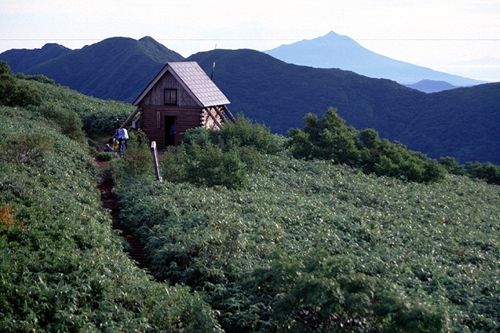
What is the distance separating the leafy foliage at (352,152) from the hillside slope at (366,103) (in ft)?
187

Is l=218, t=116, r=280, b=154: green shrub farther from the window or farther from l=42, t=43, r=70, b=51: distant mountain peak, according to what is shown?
l=42, t=43, r=70, b=51: distant mountain peak

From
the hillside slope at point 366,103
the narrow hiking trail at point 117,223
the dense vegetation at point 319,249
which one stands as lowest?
the hillside slope at point 366,103

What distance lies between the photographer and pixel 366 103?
→ 360 ft

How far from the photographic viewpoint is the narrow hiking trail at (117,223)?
14.3 meters

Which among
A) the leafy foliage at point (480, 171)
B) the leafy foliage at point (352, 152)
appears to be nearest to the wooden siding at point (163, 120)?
the leafy foliage at point (352, 152)

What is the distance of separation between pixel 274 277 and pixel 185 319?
159cm

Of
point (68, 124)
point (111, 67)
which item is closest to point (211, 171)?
point (68, 124)

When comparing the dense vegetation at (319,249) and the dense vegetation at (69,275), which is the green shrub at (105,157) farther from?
the dense vegetation at (69,275)

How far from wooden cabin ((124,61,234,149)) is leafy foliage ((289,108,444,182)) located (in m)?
5.29

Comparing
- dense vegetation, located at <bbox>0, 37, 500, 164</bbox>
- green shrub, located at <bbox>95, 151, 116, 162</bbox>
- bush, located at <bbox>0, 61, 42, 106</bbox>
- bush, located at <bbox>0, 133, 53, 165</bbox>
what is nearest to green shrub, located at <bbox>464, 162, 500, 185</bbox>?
green shrub, located at <bbox>95, 151, 116, 162</bbox>

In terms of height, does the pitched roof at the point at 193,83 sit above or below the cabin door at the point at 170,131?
above

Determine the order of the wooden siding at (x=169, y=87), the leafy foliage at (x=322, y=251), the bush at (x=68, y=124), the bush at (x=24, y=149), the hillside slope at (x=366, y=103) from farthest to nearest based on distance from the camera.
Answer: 1. the hillside slope at (x=366, y=103)
2. the wooden siding at (x=169, y=87)
3. the bush at (x=68, y=124)
4. the bush at (x=24, y=149)
5. the leafy foliage at (x=322, y=251)

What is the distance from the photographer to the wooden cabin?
3369 centimetres

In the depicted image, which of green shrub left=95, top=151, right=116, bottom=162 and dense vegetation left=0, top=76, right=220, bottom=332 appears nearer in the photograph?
dense vegetation left=0, top=76, right=220, bottom=332
